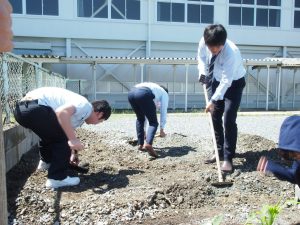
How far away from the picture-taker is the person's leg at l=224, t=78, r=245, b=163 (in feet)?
15.4

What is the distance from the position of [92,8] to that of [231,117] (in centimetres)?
1797

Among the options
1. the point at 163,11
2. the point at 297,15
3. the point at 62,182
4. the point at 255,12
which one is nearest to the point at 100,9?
the point at 163,11

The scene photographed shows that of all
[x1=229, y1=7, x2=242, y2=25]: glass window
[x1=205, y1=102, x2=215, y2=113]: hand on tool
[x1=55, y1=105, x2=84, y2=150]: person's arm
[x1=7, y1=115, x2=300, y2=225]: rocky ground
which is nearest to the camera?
[x1=7, y1=115, x2=300, y2=225]: rocky ground

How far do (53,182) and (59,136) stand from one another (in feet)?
1.55

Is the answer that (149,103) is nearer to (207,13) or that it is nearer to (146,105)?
(146,105)

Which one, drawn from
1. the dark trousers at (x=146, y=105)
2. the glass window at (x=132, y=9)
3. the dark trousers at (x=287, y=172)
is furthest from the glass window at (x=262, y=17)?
the dark trousers at (x=287, y=172)

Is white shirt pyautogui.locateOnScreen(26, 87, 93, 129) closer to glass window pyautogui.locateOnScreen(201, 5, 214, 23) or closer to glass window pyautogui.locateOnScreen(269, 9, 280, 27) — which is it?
glass window pyautogui.locateOnScreen(201, 5, 214, 23)

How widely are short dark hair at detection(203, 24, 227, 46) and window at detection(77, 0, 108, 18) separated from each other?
17719 mm

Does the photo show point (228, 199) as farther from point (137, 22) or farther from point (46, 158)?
point (137, 22)

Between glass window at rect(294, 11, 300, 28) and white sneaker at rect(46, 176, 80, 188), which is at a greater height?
glass window at rect(294, 11, 300, 28)

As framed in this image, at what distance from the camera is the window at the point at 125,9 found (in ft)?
71.0

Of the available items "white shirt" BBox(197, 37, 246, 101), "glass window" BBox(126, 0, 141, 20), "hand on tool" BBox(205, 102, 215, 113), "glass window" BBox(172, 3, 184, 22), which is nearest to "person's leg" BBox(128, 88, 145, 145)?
"hand on tool" BBox(205, 102, 215, 113)

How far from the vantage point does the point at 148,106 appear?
5.62 m

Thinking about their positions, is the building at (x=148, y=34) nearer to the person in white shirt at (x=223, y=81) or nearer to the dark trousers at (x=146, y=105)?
the dark trousers at (x=146, y=105)
